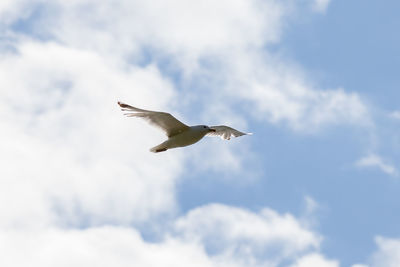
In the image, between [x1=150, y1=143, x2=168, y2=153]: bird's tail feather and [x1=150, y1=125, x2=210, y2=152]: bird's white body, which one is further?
[x1=150, y1=143, x2=168, y2=153]: bird's tail feather

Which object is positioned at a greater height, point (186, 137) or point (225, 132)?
point (225, 132)

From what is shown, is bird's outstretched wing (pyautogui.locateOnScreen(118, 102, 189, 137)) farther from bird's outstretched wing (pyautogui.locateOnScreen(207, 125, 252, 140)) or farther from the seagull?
bird's outstretched wing (pyautogui.locateOnScreen(207, 125, 252, 140))

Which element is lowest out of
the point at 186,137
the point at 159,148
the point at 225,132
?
the point at 159,148

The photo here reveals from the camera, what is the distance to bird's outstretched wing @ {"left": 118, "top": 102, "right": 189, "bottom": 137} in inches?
1325

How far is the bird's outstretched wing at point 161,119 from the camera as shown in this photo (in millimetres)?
33650

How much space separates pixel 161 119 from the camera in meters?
34.1

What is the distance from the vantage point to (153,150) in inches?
1372

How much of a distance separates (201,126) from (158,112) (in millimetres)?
1879

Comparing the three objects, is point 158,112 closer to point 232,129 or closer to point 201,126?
point 201,126

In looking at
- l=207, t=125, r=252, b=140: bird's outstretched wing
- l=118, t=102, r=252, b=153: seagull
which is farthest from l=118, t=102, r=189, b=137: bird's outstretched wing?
l=207, t=125, r=252, b=140: bird's outstretched wing

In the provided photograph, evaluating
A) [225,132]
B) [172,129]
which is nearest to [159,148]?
[172,129]

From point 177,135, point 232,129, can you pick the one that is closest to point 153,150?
point 177,135

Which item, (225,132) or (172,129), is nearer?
(172,129)

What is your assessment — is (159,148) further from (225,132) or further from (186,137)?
(225,132)
